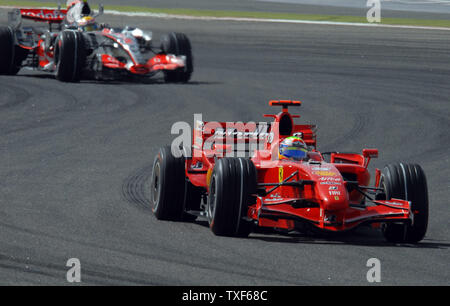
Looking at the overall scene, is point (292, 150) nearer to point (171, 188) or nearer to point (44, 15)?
point (171, 188)

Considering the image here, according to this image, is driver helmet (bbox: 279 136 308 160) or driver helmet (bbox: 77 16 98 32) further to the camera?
driver helmet (bbox: 77 16 98 32)

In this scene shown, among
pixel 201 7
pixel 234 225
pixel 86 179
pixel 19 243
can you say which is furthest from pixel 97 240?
pixel 201 7

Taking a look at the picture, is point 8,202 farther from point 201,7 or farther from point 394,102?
point 201,7

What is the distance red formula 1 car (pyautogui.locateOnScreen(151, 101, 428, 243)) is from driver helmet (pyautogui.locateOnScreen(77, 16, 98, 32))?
44.9 feet

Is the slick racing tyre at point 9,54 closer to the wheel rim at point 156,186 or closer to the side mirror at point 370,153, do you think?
the wheel rim at point 156,186

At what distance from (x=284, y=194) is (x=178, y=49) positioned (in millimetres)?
14269

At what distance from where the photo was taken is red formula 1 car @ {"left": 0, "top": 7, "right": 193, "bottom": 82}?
2359 centimetres

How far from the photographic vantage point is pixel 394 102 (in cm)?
2244

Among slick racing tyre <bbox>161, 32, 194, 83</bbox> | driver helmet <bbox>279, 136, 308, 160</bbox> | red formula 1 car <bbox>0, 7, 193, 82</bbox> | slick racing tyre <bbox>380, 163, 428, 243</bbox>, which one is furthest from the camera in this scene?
slick racing tyre <bbox>161, 32, 194, 83</bbox>

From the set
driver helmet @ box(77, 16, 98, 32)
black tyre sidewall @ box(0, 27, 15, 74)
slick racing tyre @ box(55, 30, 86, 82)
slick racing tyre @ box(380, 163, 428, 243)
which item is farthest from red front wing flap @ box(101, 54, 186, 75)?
slick racing tyre @ box(380, 163, 428, 243)

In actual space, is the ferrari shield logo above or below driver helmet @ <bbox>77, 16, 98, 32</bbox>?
below

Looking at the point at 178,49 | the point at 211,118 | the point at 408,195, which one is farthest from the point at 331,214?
the point at 178,49

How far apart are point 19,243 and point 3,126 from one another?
9.14m

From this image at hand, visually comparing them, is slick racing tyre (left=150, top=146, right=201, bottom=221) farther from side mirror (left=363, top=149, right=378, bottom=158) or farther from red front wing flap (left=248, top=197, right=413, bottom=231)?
side mirror (left=363, top=149, right=378, bottom=158)
